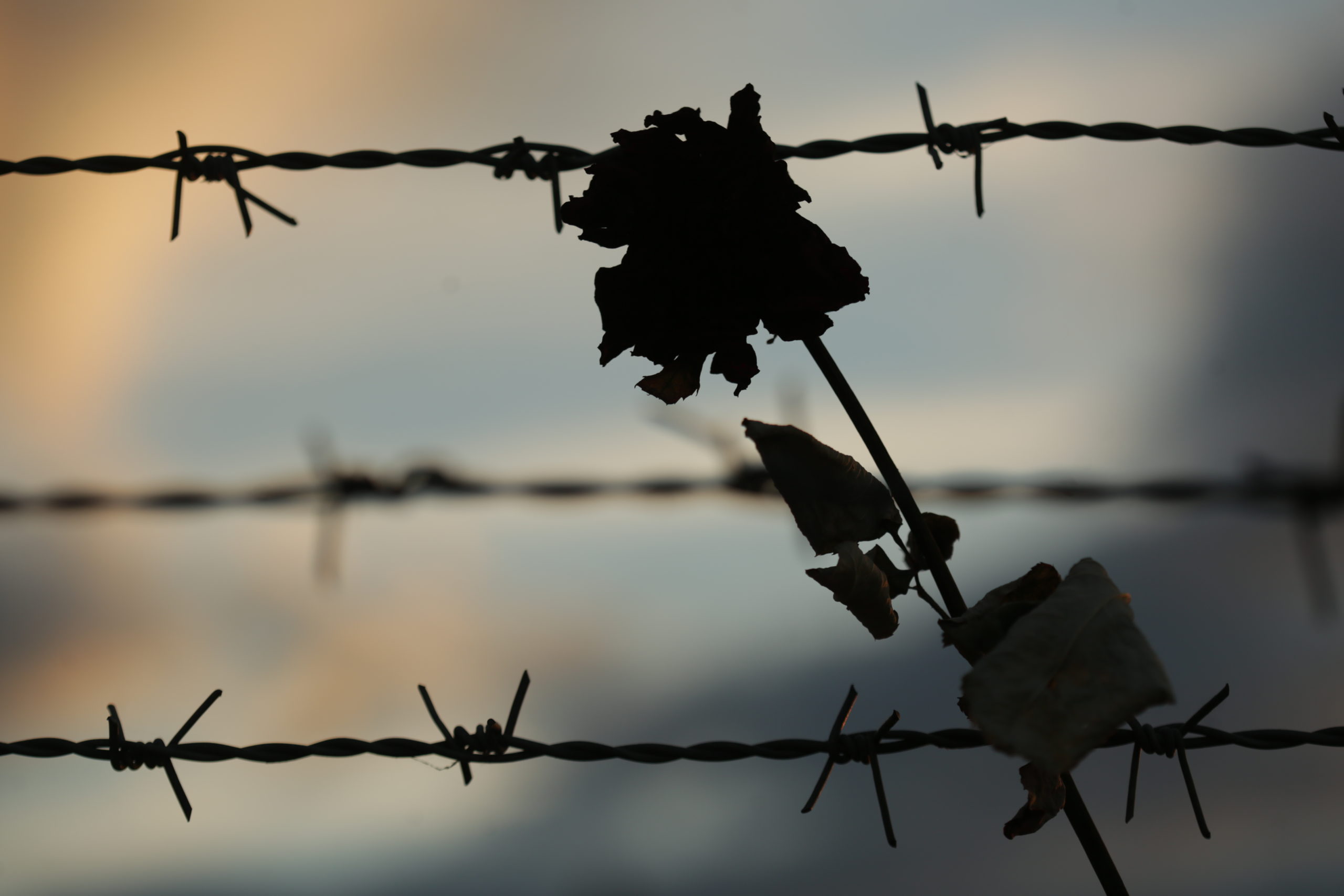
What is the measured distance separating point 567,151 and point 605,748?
861mm

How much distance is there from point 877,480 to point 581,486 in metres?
1.49

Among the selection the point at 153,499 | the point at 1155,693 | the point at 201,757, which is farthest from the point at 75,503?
the point at 1155,693

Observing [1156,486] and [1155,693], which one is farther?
[1156,486]

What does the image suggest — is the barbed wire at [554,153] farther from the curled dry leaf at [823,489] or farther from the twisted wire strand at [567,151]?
the curled dry leaf at [823,489]

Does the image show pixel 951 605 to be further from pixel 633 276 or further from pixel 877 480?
pixel 633 276

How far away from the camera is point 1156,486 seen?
2.51 m

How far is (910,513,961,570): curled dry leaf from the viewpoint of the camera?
952 millimetres

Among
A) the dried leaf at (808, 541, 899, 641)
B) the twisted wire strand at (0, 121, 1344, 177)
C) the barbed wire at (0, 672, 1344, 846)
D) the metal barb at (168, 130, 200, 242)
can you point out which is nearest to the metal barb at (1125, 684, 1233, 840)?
the barbed wire at (0, 672, 1344, 846)

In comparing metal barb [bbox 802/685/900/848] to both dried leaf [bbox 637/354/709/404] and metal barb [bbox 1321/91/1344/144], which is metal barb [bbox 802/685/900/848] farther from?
metal barb [bbox 1321/91/1344/144]

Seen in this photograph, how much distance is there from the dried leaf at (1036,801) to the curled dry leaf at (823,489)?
27cm

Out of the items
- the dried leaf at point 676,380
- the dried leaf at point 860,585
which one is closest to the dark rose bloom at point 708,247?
the dried leaf at point 676,380

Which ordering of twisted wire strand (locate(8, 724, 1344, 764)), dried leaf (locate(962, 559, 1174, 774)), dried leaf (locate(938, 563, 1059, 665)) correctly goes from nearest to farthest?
dried leaf (locate(962, 559, 1174, 774)), dried leaf (locate(938, 563, 1059, 665)), twisted wire strand (locate(8, 724, 1344, 764))

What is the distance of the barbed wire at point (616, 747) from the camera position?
1136 millimetres

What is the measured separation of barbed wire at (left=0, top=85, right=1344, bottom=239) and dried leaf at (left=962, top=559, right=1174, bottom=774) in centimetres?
77
